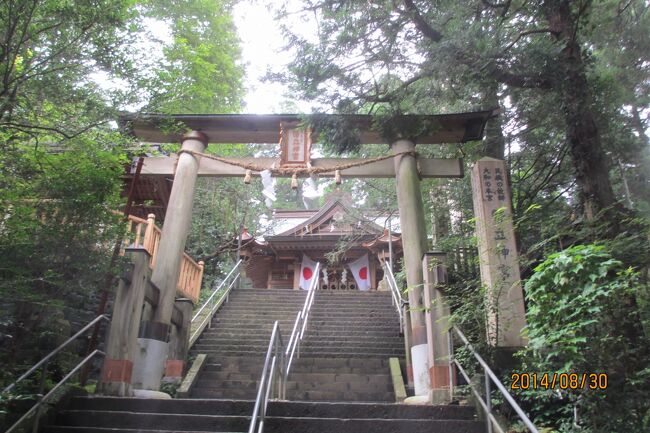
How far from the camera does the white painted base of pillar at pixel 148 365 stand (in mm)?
6855

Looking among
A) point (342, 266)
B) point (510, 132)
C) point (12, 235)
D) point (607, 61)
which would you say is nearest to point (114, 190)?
point (12, 235)

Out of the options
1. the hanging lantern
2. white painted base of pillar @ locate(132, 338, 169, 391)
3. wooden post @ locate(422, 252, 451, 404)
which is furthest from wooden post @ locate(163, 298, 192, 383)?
wooden post @ locate(422, 252, 451, 404)

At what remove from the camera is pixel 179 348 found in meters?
8.45

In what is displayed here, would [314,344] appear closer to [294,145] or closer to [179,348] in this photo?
[179,348]

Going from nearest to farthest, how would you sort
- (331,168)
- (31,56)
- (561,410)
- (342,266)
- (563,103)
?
(561,410) → (31,56) → (563,103) → (331,168) → (342,266)

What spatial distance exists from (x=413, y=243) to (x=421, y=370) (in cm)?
199

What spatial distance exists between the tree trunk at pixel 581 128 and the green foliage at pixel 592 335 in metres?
2.54

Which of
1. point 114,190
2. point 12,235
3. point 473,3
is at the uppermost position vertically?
point 473,3

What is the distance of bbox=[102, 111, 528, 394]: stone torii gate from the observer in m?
7.66

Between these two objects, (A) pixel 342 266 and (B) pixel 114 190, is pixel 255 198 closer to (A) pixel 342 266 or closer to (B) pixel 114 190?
(A) pixel 342 266

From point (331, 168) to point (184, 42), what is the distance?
7334 millimetres

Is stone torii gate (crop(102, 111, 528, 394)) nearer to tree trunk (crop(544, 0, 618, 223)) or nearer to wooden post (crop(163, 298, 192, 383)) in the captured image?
wooden post (crop(163, 298, 192, 383))

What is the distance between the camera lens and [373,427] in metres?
4.95

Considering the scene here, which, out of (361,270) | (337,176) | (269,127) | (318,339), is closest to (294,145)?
(269,127)
